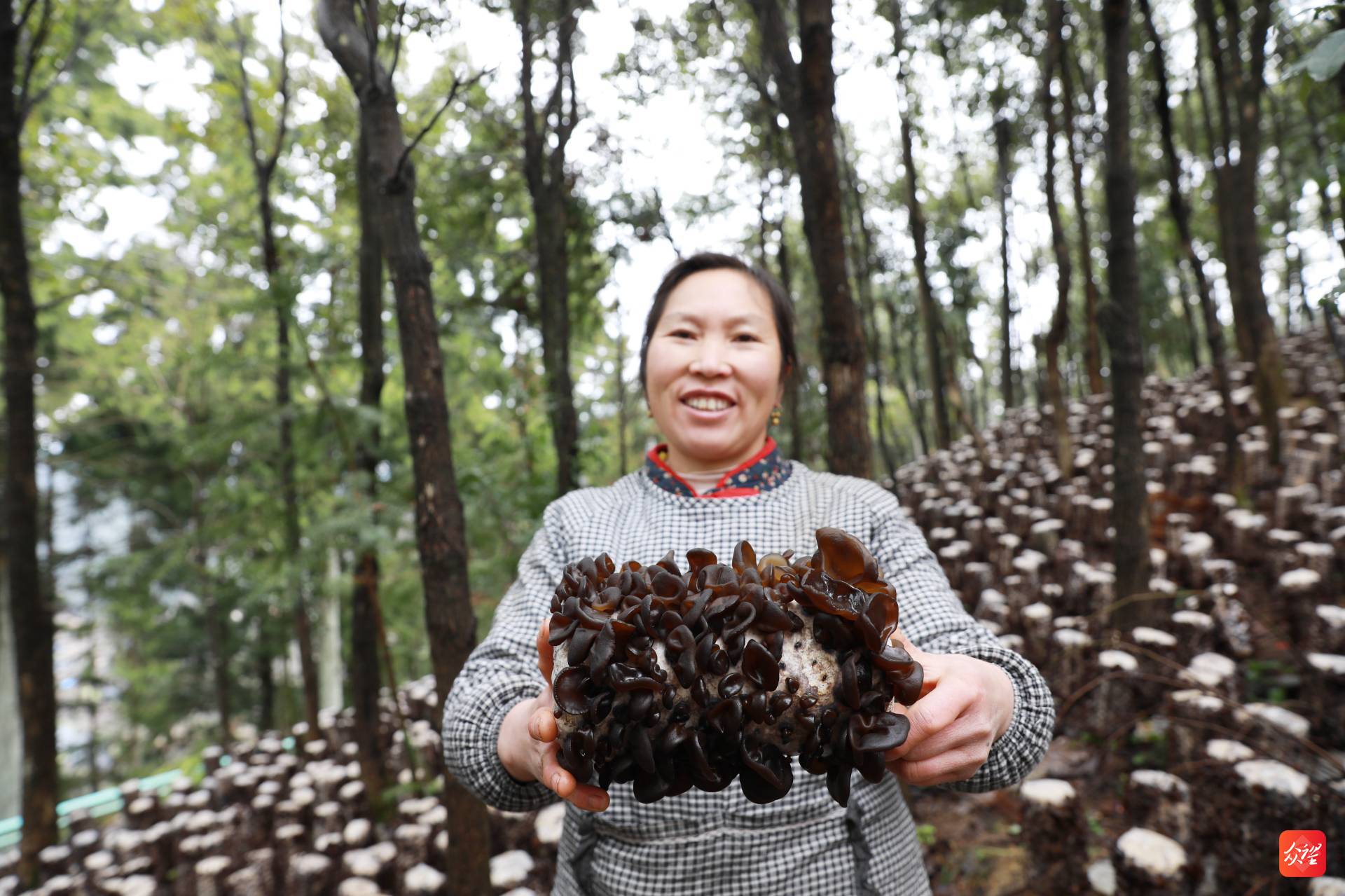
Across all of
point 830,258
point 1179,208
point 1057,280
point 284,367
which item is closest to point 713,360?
point 830,258

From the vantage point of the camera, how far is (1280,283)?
23250mm

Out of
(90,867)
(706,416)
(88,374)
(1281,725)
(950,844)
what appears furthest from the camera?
(88,374)

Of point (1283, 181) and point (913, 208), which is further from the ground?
point (1283, 181)

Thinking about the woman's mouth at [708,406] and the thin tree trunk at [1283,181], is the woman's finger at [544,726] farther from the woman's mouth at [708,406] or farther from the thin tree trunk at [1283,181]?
the thin tree trunk at [1283,181]

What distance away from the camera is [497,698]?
4.42 ft

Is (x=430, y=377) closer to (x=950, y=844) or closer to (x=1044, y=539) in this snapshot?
(x=950, y=844)

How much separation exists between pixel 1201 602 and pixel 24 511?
26.9 ft

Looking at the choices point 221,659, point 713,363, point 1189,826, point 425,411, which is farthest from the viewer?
point 221,659

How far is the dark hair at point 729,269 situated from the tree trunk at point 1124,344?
2991 millimetres

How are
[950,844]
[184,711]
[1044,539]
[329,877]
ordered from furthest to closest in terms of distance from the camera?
[184,711] < [1044,539] < [329,877] < [950,844]

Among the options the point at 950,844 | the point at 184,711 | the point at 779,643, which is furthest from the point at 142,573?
the point at 779,643

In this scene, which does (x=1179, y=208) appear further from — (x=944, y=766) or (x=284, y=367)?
(x=284, y=367)

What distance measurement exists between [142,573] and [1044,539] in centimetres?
1160

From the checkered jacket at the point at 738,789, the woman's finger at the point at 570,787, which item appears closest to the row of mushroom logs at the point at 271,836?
the checkered jacket at the point at 738,789
